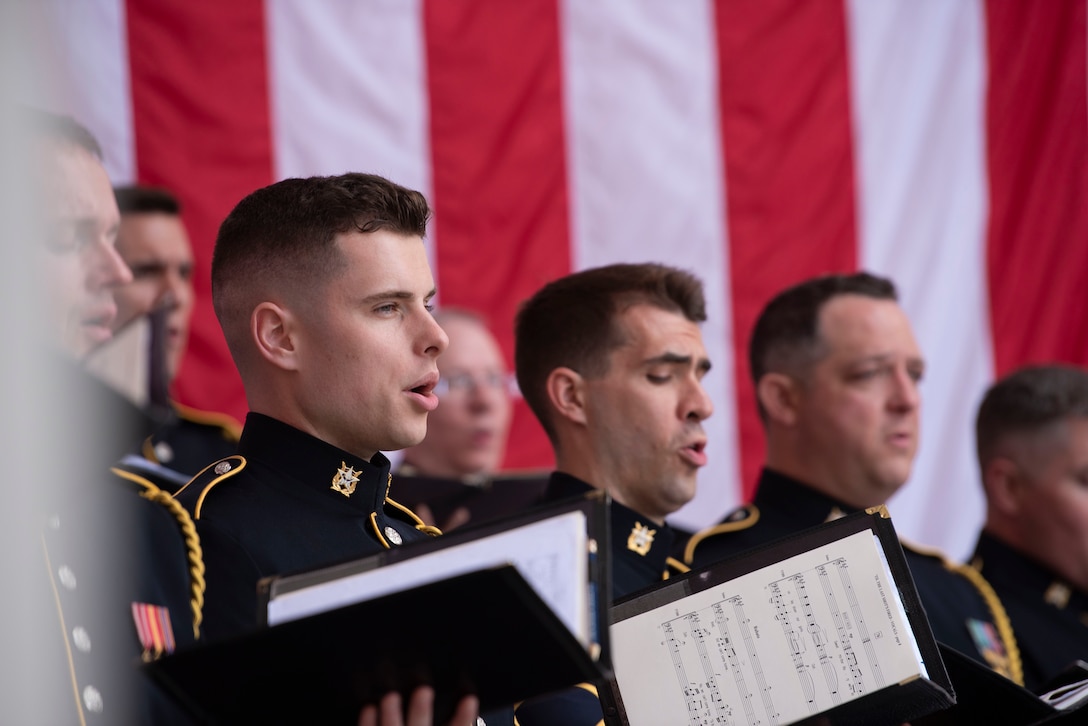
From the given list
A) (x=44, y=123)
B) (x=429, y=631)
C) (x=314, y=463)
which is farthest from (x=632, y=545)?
(x=44, y=123)

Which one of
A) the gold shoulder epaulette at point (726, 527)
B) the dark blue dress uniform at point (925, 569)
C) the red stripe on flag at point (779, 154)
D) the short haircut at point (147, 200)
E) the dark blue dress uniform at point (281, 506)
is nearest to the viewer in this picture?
the dark blue dress uniform at point (281, 506)

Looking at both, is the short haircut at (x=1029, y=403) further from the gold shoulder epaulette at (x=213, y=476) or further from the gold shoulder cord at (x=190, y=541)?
the gold shoulder cord at (x=190, y=541)

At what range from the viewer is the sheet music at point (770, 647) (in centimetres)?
188

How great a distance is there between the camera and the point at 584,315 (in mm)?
2816

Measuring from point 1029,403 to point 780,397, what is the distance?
2.75 feet

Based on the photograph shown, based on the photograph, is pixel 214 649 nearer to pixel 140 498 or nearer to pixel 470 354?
pixel 140 498

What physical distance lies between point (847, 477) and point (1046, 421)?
0.80 meters

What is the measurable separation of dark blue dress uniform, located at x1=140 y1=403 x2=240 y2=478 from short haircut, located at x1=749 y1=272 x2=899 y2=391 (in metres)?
1.45

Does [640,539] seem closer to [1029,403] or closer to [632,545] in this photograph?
[632,545]

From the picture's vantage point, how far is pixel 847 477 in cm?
342

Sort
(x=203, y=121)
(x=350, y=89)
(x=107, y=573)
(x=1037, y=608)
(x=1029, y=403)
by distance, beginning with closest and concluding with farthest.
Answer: (x=107, y=573) → (x=1037, y=608) → (x=1029, y=403) → (x=203, y=121) → (x=350, y=89)

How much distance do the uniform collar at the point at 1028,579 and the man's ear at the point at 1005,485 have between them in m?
0.11

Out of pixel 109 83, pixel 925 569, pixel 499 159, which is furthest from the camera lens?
pixel 499 159

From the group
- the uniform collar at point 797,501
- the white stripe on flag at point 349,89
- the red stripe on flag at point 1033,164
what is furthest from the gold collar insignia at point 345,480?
the red stripe on flag at point 1033,164
